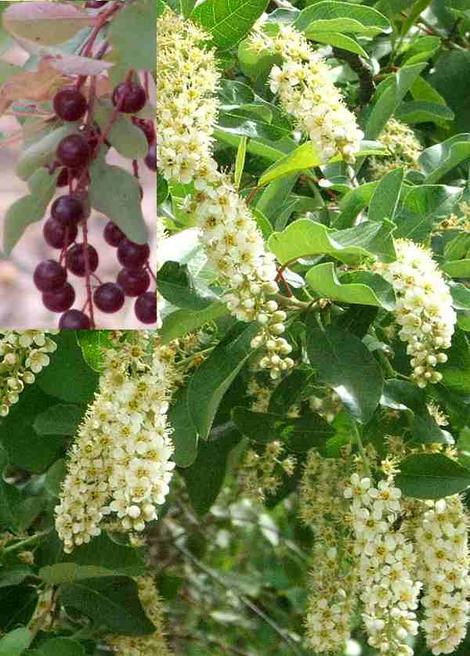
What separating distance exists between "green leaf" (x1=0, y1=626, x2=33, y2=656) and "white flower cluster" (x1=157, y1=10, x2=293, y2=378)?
0.49 metres

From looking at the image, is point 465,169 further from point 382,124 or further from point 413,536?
point 413,536

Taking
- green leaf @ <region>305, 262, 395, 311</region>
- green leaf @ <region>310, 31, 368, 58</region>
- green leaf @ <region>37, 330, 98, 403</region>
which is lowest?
green leaf @ <region>37, 330, 98, 403</region>

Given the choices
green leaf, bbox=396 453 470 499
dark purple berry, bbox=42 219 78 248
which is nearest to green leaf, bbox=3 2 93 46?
dark purple berry, bbox=42 219 78 248

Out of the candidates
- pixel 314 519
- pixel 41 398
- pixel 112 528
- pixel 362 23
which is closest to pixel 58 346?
pixel 41 398

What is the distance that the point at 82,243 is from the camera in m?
1.60

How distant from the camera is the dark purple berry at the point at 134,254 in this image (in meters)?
1.60

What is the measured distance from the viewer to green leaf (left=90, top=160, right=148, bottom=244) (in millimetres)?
1548

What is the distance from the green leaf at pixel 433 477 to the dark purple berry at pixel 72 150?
1.78ft

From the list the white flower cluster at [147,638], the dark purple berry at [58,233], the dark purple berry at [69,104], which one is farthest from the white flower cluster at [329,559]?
the dark purple berry at [69,104]

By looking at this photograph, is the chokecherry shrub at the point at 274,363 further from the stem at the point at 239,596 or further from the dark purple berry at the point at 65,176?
the stem at the point at 239,596

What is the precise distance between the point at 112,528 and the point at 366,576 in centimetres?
47

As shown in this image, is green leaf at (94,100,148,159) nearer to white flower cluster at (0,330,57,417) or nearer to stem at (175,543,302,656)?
white flower cluster at (0,330,57,417)

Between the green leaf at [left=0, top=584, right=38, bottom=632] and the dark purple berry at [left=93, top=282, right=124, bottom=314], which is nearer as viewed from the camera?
the dark purple berry at [left=93, top=282, right=124, bottom=314]

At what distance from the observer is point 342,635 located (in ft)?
5.97
